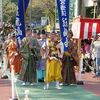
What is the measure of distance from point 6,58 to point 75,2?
17174mm

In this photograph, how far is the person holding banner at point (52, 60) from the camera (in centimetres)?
1295

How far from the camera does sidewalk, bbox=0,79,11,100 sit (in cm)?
1173

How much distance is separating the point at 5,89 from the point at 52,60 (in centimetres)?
175

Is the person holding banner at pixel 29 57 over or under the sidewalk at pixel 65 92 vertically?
over

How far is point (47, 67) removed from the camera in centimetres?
1310

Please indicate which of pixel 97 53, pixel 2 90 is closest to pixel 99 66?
pixel 97 53

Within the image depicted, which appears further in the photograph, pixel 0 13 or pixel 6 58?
pixel 0 13

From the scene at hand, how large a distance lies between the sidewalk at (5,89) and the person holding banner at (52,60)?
129 centimetres

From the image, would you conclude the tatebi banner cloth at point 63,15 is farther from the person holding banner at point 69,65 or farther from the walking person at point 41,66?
the walking person at point 41,66

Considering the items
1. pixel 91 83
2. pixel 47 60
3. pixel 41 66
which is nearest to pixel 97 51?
pixel 91 83

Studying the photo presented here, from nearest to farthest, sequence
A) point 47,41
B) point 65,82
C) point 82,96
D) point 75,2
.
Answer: point 82,96, point 47,41, point 65,82, point 75,2

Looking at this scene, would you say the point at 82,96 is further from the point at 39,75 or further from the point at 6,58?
the point at 6,58

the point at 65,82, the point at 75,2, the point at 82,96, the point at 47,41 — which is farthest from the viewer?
the point at 75,2

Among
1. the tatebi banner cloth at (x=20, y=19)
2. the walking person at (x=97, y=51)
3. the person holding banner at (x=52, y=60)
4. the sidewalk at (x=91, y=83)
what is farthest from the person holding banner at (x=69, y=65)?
the tatebi banner cloth at (x=20, y=19)
